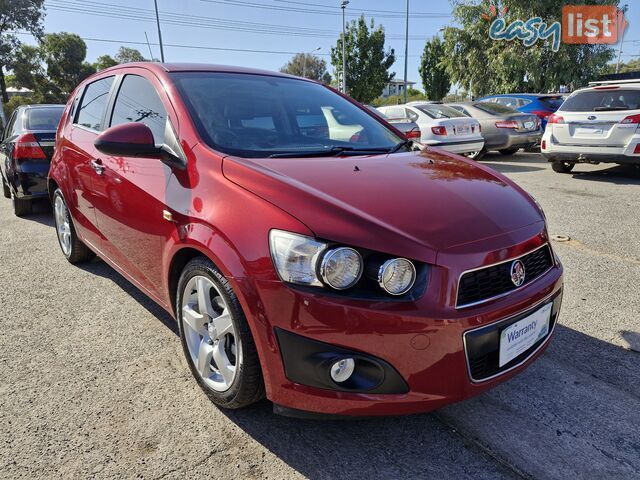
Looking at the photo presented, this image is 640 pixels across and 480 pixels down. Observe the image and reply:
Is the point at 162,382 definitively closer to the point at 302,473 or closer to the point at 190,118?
the point at 302,473

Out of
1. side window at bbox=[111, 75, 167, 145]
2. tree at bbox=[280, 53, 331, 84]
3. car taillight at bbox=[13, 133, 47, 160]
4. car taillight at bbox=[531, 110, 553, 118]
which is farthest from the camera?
tree at bbox=[280, 53, 331, 84]

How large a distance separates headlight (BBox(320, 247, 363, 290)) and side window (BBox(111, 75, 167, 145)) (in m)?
1.30

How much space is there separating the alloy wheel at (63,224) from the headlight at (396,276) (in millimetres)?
3351

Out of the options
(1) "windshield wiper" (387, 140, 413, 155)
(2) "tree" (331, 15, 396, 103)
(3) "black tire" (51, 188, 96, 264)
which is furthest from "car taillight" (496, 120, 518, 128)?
(2) "tree" (331, 15, 396, 103)

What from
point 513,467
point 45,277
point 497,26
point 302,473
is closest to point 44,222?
point 45,277

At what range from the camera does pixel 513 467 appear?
Answer: 6.03 feet

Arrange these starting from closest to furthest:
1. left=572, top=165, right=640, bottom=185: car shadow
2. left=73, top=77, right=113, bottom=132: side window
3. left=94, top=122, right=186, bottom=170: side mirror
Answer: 1. left=94, top=122, right=186, bottom=170: side mirror
2. left=73, top=77, right=113, bottom=132: side window
3. left=572, top=165, right=640, bottom=185: car shadow

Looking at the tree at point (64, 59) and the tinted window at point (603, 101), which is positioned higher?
the tree at point (64, 59)

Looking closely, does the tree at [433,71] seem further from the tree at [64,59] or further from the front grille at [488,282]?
the front grille at [488,282]

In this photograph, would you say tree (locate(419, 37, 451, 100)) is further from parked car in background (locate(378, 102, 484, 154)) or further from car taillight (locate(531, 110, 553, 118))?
parked car in background (locate(378, 102, 484, 154))

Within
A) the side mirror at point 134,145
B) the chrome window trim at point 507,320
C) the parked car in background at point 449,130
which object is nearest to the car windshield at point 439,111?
the parked car in background at point 449,130

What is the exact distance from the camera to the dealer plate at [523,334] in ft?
6.06

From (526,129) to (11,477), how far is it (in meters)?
11.1

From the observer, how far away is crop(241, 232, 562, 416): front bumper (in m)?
1.63
